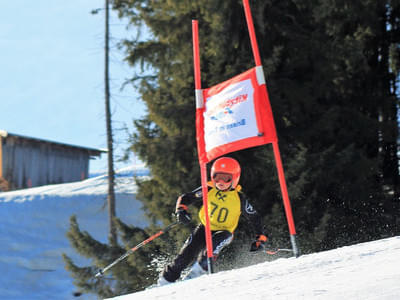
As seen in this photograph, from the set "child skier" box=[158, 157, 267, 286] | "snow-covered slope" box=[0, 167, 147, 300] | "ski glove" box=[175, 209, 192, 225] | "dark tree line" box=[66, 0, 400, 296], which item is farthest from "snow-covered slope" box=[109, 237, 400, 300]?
"snow-covered slope" box=[0, 167, 147, 300]

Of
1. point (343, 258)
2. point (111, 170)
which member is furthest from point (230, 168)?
point (111, 170)

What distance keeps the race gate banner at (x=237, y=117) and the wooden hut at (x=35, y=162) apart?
21259mm

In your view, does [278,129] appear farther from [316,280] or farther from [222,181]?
[316,280]

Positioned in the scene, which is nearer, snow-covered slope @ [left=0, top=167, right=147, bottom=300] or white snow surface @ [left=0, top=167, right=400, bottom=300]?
white snow surface @ [left=0, top=167, right=400, bottom=300]

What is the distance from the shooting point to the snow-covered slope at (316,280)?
306 cm

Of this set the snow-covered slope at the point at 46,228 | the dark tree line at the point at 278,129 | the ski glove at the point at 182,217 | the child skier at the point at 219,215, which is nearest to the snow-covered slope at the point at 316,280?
the child skier at the point at 219,215

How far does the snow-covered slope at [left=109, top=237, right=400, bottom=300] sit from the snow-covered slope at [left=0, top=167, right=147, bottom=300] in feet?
31.8

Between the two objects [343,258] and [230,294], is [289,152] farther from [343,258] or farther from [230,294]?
[230,294]

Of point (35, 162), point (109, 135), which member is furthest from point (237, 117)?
Result: point (35, 162)

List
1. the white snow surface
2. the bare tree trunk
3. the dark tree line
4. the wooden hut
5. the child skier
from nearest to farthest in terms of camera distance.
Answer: the white snow surface < the child skier < the dark tree line < the bare tree trunk < the wooden hut

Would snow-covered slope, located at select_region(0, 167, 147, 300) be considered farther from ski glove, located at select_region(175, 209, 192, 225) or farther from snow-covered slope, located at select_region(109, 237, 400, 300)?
snow-covered slope, located at select_region(109, 237, 400, 300)

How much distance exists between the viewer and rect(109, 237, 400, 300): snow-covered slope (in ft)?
10.0

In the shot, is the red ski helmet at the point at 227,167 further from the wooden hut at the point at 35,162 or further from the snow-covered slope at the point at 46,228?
the wooden hut at the point at 35,162

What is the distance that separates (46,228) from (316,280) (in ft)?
61.4
